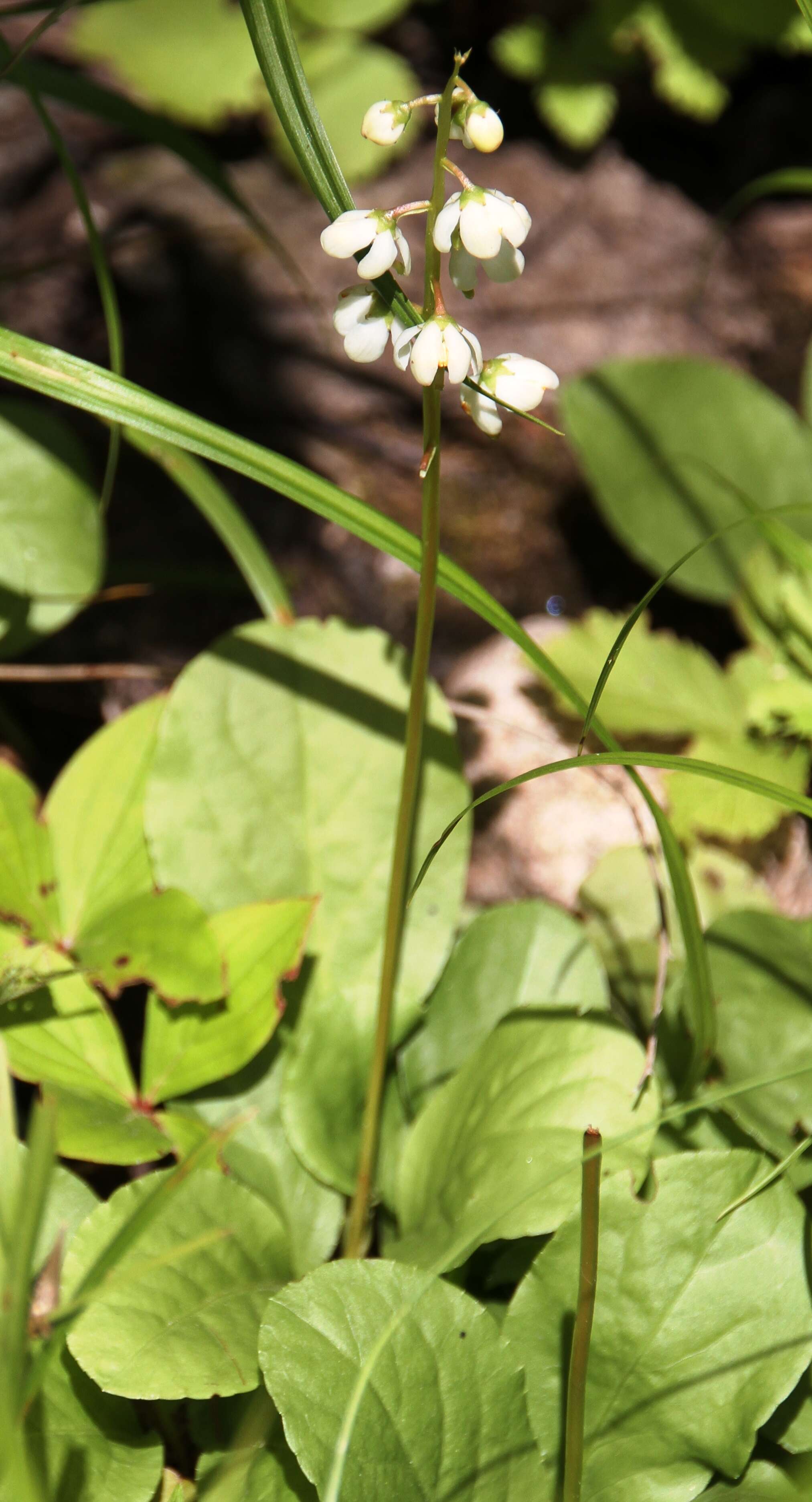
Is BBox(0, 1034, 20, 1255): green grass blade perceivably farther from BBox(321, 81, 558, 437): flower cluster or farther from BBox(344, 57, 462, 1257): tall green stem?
BBox(321, 81, 558, 437): flower cluster

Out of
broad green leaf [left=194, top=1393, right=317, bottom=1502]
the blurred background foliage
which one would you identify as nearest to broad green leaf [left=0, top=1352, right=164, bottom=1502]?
broad green leaf [left=194, top=1393, right=317, bottom=1502]

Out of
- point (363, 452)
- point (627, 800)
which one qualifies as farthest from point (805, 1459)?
point (363, 452)

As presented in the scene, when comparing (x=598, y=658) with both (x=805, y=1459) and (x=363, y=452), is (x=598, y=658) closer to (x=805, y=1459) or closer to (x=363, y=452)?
→ (x=363, y=452)

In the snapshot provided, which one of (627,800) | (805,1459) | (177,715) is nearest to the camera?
(805,1459)

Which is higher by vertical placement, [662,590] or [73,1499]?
[662,590]

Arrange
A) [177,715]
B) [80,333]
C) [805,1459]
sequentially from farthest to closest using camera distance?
[80,333], [177,715], [805,1459]

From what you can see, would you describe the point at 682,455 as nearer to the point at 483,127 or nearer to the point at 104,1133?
the point at 483,127
